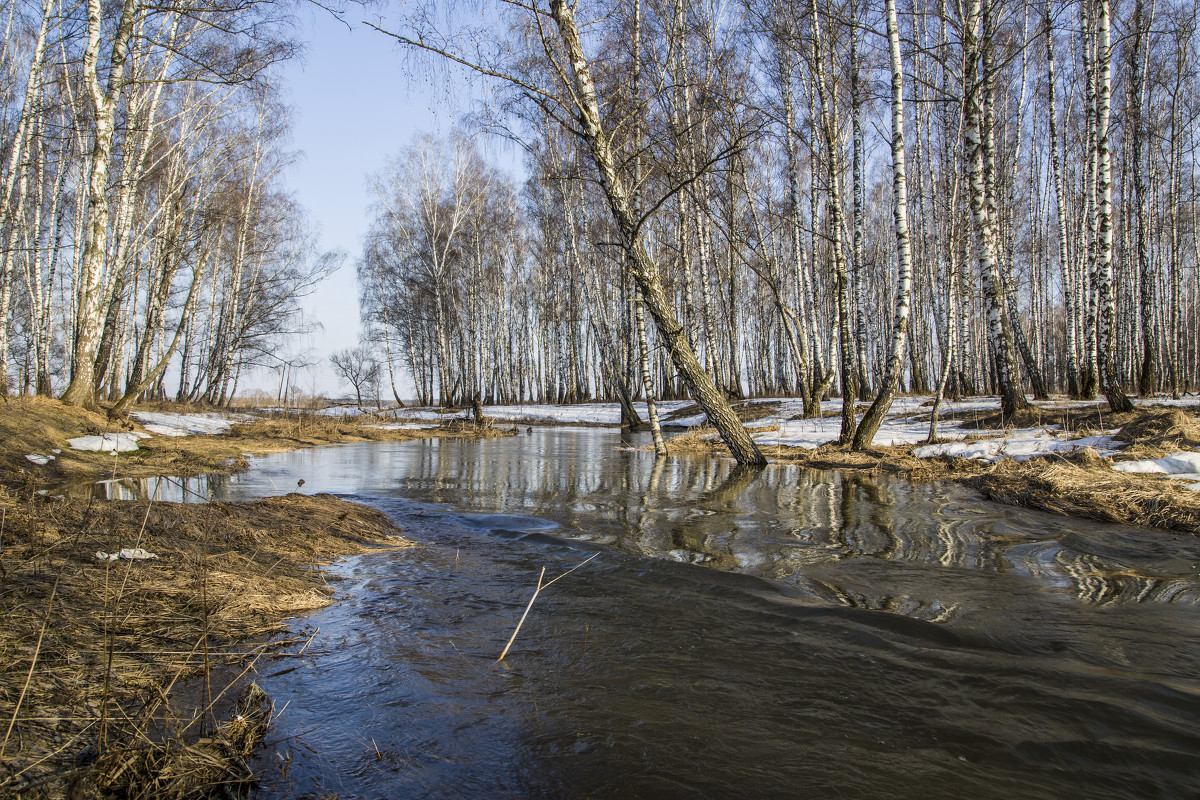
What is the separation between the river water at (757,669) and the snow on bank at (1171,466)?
1747 millimetres

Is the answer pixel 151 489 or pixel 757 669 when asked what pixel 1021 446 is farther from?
pixel 151 489

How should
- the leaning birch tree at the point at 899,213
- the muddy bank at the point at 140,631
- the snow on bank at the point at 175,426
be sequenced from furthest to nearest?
1. the snow on bank at the point at 175,426
2. the leaning birch tree at the point at 899,213
3. the muddy bank at the point at 140,631

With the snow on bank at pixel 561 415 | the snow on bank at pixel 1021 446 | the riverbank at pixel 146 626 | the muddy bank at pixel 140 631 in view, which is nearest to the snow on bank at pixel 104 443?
the riverbank at pixel 146 626

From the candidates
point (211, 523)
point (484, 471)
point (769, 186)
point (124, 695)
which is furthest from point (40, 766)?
point (769, 186)

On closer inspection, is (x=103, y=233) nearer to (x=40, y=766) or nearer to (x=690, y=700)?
(x=40, y=766)

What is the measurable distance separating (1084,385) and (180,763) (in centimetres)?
1793

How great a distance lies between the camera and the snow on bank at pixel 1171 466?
5.43 m

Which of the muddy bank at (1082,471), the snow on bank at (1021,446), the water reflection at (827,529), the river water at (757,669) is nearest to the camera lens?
the river water at (757,669)

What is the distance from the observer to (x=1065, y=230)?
1650 centimetres

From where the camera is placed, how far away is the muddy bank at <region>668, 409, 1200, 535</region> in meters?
4.80

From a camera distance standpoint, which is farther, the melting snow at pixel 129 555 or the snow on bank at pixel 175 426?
the snow on bank at pixel 175 426

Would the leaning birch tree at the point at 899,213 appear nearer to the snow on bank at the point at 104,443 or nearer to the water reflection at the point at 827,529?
the water reflection at the point at 827,529

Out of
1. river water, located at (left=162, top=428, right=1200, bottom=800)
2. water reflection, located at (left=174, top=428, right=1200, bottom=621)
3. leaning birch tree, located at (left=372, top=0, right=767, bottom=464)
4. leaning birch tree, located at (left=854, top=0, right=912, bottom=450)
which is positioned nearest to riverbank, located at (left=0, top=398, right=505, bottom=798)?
river water, located at (left=162, top=428, right=1200, bottom=800)

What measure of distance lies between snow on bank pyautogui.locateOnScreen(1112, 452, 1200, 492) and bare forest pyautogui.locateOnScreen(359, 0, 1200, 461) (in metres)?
3.20
